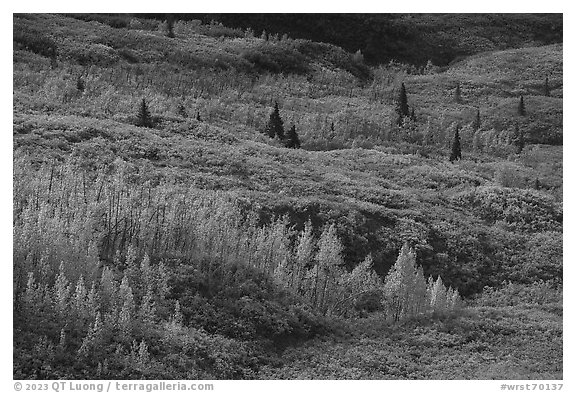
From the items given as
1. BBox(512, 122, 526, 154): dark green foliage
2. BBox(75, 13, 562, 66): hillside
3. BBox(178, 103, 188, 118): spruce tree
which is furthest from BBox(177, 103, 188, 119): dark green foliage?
BBox(75, 13, 562, 66): hillside

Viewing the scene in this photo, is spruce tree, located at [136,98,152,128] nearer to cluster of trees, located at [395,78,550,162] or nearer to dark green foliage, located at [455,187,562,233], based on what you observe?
dark green foliage, located at [455,187,562,233]

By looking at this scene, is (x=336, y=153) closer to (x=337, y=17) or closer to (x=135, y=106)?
(x=135, y=106)

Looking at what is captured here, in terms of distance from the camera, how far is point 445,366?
35.7 metres

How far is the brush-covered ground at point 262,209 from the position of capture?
34.1 m

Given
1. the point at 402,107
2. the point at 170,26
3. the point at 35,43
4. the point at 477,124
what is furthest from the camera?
the point at 170,26

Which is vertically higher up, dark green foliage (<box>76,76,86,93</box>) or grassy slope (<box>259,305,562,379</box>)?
dark green foliage (<box>76,76,86,93</box>)

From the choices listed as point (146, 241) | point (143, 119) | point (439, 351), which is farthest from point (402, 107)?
point (439, 351)

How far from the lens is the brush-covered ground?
1341 inches

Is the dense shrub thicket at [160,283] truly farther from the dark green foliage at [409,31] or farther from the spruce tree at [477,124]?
the dark green foliage at [409,31]

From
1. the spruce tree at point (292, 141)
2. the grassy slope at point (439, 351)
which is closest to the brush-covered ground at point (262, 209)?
the grassy slope at point (439, 351)

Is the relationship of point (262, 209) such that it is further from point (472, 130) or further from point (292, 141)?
point (472, 130)

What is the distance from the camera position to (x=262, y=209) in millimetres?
51031

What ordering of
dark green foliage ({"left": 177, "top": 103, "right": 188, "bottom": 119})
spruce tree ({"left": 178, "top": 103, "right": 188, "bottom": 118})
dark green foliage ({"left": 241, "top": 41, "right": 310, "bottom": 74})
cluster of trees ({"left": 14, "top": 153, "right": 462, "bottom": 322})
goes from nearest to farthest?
cluster of trees ({"left": 14, "top": 153, "right": 462, "bottom": 322}) → spruce tree ({"left": 178, "top": 103, "right": 188, "bottom": 118}) → dark green foliage ({"left": 177, "top": 103, "right": 188, "bottom": 119}) → dark green foliage ({"left": 241, "top": 41, "right": 310, "bottom": 74})
